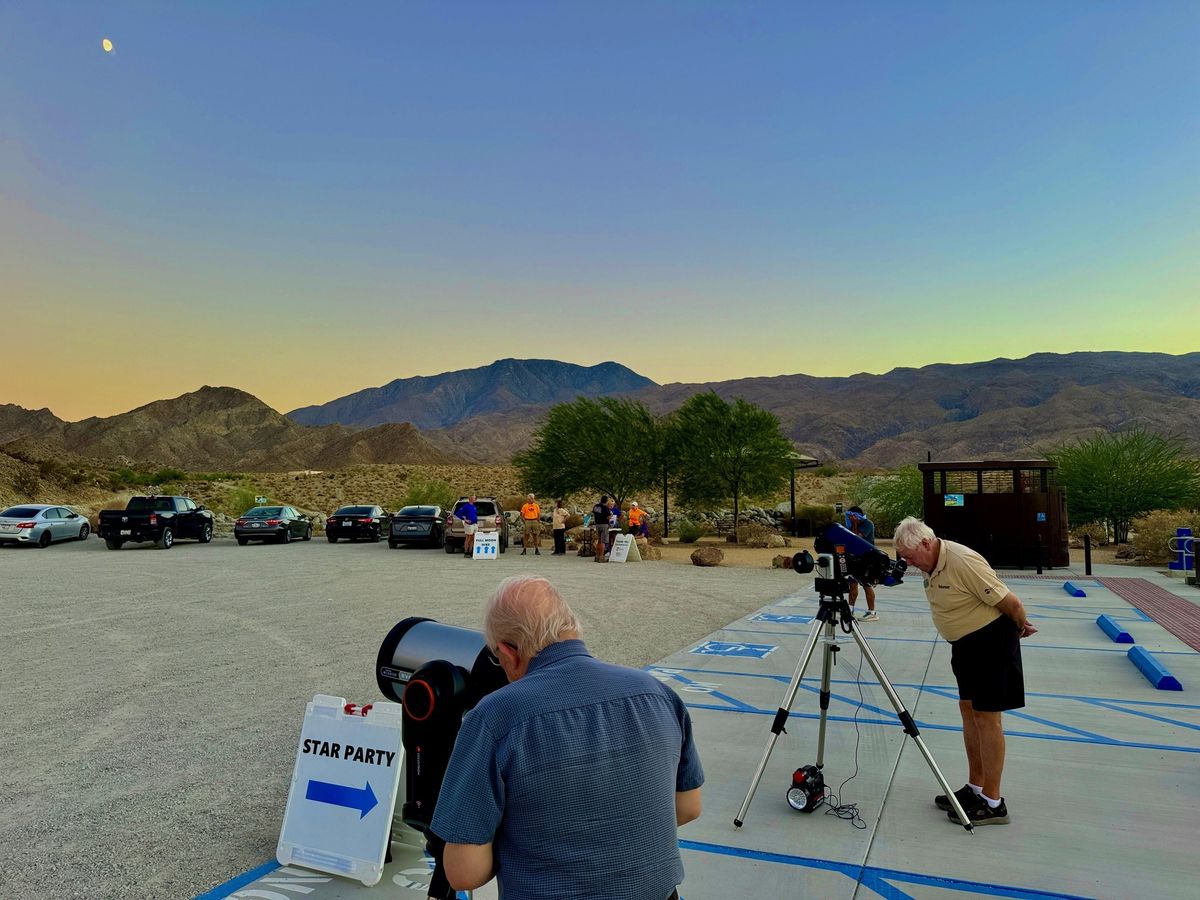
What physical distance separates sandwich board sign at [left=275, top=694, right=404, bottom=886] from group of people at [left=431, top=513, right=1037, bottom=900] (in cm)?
212

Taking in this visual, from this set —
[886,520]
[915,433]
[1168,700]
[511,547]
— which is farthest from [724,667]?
[915,433]

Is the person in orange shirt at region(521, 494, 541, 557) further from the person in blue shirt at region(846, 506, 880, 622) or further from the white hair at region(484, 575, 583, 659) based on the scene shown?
the white hair at region(484, 575, 583, 659)

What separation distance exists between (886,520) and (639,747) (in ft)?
101

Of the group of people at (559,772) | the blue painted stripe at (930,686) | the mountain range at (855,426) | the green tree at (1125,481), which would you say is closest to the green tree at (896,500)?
the green tree at (1125,481)

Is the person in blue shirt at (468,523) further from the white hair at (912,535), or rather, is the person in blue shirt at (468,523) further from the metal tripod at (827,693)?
the white hair at (912,535)

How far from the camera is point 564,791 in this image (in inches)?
87.4

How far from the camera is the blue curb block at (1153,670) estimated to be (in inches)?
324

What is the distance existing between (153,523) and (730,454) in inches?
755

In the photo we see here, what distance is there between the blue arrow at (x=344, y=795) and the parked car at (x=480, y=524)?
2019cm

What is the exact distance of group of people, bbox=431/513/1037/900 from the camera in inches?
86.7

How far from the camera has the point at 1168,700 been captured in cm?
787

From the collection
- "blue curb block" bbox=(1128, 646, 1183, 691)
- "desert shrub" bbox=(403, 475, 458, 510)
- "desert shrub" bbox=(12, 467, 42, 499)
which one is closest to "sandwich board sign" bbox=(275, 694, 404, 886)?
"blue curb block" bbox=(1128, 646, 1183, 691)

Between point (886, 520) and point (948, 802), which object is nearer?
point (948, 802)

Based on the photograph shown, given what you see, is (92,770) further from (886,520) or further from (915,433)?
(915,433)
